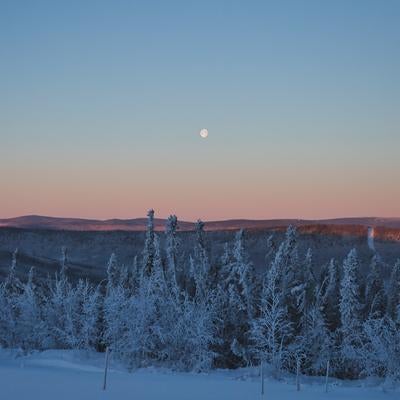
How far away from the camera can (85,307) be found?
39.9 meters

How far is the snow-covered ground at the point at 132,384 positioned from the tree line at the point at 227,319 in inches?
91.1

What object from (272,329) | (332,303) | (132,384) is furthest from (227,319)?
(132,384)

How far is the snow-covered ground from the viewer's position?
25.3 meters

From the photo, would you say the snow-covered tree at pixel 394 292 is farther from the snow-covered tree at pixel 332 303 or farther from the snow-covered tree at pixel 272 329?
the snow-covered tree at pixel 272 329

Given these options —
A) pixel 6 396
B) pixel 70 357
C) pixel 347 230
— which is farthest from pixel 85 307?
pixel 347 230

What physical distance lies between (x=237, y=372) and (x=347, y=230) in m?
114

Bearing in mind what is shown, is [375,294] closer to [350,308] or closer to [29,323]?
[350,308]

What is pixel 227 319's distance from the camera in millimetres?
42281

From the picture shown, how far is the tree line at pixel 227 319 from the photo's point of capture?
1455 inches

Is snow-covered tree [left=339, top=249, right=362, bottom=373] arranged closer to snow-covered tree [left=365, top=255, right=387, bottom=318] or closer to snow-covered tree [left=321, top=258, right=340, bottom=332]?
snow-covered tree [left=321, top=258, right=340, bottom=332]

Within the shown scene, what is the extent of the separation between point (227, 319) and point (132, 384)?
580 inches

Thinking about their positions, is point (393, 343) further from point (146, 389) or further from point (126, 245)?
point (126, 245)

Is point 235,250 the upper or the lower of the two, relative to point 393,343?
upper

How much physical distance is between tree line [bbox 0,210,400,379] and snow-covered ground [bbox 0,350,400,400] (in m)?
2.31
